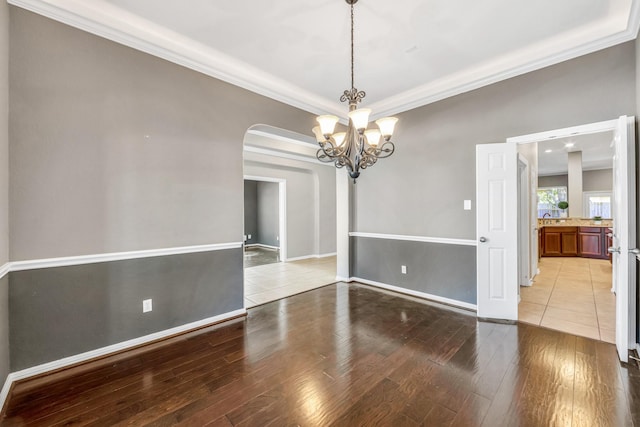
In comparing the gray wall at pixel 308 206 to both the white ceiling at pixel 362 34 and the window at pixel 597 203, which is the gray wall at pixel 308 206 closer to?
the white ceiling at pixel 362 34

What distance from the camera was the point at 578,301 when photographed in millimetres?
3637

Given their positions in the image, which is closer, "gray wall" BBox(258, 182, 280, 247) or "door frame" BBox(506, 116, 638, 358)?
"door frame" BBox(506, 116, 638, 358)

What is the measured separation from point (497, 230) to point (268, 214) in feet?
24.6

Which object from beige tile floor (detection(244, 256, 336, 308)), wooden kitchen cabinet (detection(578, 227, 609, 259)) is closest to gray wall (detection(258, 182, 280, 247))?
beige tile floor (detection(244, 256, 336, 308))

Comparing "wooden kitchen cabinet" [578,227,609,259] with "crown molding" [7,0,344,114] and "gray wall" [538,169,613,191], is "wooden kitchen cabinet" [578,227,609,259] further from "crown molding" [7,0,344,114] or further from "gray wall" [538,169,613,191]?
"crown molding" [7,0,344,114]

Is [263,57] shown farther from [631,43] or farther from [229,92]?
[631,43]

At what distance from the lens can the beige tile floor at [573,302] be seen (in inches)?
114

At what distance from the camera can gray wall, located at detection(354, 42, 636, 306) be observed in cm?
261

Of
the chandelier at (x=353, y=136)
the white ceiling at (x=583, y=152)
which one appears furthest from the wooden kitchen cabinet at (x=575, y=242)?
the chandelier at (x=353, y=136)

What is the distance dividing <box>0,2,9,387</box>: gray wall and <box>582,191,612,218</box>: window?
13.9 meters

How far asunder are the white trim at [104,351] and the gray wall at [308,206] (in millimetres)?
4113

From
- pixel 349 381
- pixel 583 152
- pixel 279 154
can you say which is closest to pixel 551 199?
pixel 583 152

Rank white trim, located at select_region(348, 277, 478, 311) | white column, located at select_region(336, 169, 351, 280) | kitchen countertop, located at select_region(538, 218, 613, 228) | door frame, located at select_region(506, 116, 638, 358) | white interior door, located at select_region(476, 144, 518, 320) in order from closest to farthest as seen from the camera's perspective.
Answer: door frame, located at select_region(506, 116, 638, 358) → white interior door, located at select_region(476, 144, 518, 320) → white trim, located at select_region(348, 277, 478, 311) → white column, located at select_region(336, 169, 351, 280) → kitchen countertop, located at select_region(538, 218, 613, 228)

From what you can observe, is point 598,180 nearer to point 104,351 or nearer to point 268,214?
point 268,214
